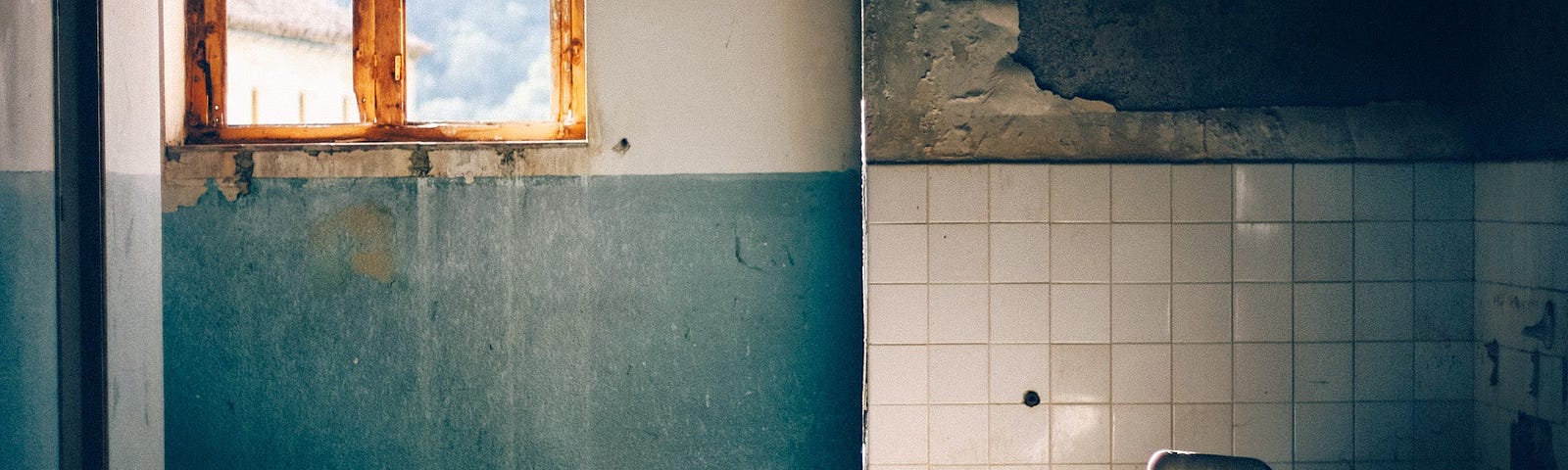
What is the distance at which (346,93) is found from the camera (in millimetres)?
3004

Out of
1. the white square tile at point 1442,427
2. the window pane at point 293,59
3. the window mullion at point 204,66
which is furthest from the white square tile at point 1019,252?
the window mullion at point 204,66

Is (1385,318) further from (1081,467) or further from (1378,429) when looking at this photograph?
(1081,467)

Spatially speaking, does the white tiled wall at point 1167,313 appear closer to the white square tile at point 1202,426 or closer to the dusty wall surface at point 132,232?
the white square tile at point 1202,426

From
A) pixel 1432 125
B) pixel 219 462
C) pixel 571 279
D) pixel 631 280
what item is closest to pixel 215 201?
pixel 219 462

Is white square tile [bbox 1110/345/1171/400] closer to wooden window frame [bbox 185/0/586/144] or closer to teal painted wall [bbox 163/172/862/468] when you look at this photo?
teal painted wall [bbox 163/172/862/468]

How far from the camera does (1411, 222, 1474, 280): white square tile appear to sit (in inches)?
100

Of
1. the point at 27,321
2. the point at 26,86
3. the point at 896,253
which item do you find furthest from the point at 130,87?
the point at 896,253

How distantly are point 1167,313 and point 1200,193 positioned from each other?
0.33 meters

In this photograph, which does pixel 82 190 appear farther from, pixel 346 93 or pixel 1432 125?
pixel 1432 125

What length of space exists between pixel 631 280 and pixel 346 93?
1.10 meters

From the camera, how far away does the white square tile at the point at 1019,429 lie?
8.32 feet

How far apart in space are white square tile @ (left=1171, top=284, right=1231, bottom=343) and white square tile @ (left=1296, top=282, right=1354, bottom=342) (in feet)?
0.66

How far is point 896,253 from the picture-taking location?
252cm

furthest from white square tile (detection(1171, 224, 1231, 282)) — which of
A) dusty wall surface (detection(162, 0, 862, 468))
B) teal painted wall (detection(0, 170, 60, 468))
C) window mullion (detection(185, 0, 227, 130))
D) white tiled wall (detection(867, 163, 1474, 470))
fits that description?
window mullion (detection(185, 0, 227, 130))
